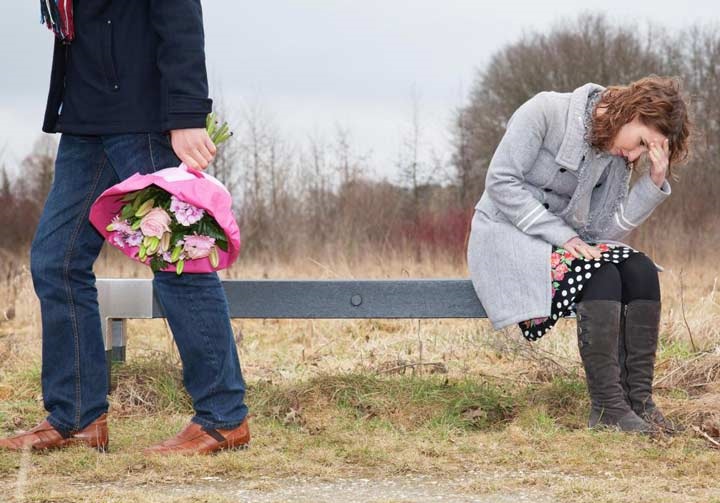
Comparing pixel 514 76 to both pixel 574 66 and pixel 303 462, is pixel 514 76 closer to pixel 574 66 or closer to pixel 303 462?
pixel 574 66

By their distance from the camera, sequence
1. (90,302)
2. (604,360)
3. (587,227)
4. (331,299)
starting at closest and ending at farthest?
(90,302)
(604,360)
(587,227)
(331,299)

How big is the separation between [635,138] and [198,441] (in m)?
1.90

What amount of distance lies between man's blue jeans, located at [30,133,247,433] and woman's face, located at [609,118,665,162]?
61.9 inches

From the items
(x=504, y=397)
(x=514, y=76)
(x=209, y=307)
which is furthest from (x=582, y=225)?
(x=514, y=76)

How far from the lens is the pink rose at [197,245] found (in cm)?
318

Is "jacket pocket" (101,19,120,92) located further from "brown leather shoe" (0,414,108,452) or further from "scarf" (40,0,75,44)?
"brown leather shoe" (0,414,108,452)

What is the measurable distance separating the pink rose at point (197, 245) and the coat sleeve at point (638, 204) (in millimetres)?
1654

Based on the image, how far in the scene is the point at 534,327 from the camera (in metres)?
3.90

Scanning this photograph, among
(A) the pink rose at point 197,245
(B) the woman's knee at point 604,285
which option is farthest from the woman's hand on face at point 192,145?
(B) the woman's knee at point 604,285

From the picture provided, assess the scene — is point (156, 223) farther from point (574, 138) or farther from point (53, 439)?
point (574, 138)

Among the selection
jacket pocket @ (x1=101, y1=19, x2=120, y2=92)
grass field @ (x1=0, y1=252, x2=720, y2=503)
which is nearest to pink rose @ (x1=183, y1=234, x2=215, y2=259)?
jacket pocket @ (x1=101, y1=19, x2=120, y2=92)

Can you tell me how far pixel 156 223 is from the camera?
3.15 metres

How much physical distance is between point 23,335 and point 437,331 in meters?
2.55

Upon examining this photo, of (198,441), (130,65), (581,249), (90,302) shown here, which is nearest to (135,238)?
(90,302)
